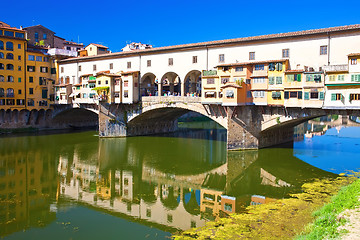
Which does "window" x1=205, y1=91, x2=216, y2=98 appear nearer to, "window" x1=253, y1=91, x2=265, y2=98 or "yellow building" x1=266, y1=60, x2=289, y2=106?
"window" x1=253, y1=91, x2=265, y2=98

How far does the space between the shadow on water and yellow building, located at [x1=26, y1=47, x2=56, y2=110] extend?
1344 cm

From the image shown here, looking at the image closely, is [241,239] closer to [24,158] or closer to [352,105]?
[352,105]

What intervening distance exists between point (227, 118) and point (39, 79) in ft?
108

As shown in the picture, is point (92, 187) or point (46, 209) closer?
point (46, 209)

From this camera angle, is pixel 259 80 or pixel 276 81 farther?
pixel 259 80

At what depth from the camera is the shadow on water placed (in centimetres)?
1501

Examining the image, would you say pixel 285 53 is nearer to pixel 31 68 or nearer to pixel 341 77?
pixel 341 77

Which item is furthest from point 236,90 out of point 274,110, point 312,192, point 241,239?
point 241,239

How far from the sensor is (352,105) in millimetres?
24969

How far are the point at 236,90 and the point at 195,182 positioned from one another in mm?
10620

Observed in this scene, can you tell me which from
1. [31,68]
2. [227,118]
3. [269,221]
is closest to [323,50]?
[227,118]

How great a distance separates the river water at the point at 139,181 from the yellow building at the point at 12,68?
9.52 metres

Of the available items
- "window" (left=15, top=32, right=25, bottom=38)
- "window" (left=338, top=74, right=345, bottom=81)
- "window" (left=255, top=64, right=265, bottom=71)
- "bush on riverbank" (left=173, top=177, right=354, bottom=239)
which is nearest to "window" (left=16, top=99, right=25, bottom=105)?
"window" (left=15, top=32, right=25, bottom=38)

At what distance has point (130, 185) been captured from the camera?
21609 mm
